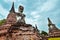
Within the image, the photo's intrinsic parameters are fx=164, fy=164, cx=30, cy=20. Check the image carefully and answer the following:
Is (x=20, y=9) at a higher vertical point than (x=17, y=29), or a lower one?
higher

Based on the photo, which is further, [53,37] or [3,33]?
[53,37]

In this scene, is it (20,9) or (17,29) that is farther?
(20,9)

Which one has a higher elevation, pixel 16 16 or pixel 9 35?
pixel 16 16

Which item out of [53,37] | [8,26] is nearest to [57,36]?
[53,37]

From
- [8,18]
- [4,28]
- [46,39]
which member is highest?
[8,18]

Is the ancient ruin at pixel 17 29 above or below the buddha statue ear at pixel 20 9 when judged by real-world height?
below

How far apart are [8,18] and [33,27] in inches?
110

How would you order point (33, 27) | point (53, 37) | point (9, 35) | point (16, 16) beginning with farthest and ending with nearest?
point (53, 37), point (16, 16), point (33, 27), point (9, 35)

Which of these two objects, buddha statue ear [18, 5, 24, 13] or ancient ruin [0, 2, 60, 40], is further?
buddha statue ear [18, 5, 24, 13]

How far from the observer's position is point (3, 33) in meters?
14.1

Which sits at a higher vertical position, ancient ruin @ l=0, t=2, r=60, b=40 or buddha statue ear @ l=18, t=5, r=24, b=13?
buddha statue ear @ l=18, t=5, r=24, b=13

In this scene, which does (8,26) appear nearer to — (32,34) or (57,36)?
(32,34)

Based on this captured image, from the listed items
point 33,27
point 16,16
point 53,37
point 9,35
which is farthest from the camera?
point 53,37

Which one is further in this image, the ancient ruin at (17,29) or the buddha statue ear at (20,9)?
the buddha statue ear at (20,9)
